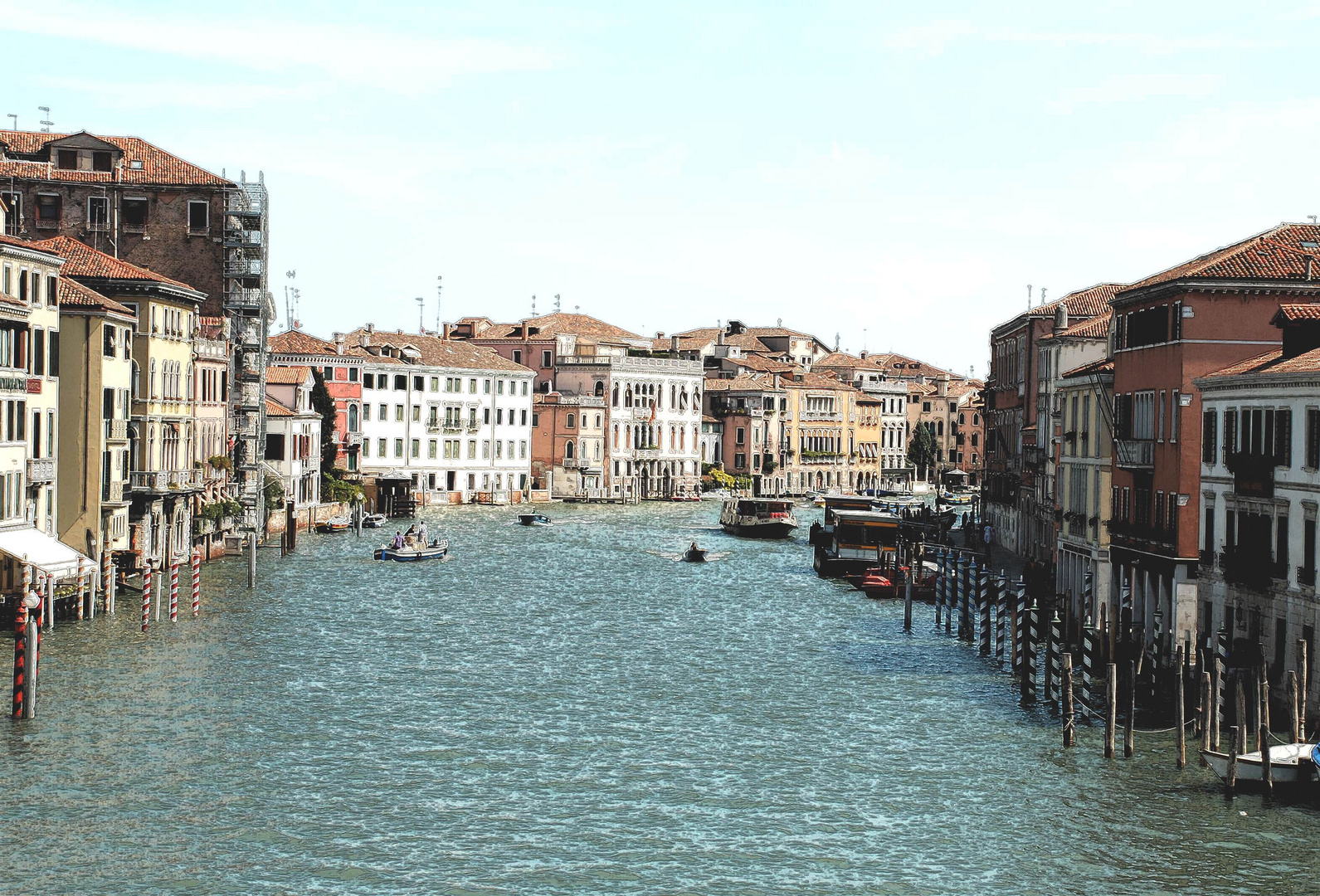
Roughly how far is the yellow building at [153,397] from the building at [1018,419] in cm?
2462

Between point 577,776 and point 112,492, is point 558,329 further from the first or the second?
point 577,776

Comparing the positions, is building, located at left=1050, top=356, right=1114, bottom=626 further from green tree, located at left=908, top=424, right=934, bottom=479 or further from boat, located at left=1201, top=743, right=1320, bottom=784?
green tree, located at left=908, top=424, right=934, bottom=479

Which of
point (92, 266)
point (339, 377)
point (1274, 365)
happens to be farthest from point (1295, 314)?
point (339, 377)

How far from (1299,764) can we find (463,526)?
63.3m

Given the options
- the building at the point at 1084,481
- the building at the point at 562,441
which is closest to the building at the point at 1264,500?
the building at the point at 1084,481

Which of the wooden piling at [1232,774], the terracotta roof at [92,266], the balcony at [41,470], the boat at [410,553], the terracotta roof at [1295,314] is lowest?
the wooden piling at [1232,774]

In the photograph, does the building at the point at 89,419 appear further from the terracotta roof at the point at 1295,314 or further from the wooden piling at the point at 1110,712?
the terracotta roof at the point at 1295,314

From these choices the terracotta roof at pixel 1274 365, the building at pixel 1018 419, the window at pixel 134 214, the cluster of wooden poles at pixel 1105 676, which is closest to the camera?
the cluster of wooden poles at pixel 1105 676

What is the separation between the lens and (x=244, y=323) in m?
62.8

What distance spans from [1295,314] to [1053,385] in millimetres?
23162

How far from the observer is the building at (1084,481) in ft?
132

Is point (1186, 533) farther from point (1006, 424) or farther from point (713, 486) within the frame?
point (713, 486)

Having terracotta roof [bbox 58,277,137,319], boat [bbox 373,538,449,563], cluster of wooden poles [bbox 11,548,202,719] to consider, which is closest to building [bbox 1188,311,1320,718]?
cluster of wooden poles [bbox 11,548,202,719]

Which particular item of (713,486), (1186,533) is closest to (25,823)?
(1186,533)
